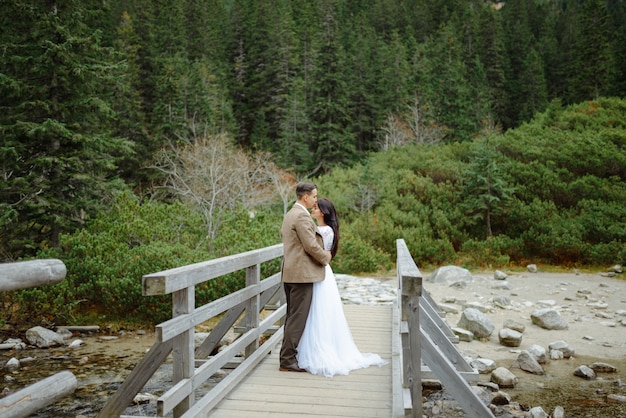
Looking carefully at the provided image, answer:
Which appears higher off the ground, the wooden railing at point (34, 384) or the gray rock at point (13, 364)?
the wooden railing at point (34, 384)

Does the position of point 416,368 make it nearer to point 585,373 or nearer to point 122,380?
point 585,373

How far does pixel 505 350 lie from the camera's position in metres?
9.52

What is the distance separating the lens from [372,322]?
27.6 ft

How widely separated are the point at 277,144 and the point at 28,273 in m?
39.7

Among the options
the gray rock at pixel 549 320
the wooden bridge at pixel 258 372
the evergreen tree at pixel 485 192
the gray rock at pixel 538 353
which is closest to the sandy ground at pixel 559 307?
the gray rock at pixel 549 320

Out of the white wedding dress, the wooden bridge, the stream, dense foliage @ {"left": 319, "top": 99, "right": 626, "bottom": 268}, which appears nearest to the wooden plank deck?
the wooden bridge

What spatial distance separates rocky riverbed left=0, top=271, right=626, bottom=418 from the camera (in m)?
7.22

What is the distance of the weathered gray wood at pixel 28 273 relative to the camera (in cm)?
200

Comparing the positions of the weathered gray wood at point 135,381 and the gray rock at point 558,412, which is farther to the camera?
the gray rock at point 558,412

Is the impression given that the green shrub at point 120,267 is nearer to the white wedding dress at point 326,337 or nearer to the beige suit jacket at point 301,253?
the white wedding dress at point 326,337

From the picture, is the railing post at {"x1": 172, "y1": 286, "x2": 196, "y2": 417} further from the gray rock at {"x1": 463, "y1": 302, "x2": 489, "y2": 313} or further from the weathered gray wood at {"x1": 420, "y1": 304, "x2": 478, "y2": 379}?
the gray rock at {"x1": 463, "y1": 302, "x2": 489, "y2": 313}

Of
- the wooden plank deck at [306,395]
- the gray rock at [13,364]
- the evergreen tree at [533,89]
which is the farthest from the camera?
the evergreen tree at [533,89]

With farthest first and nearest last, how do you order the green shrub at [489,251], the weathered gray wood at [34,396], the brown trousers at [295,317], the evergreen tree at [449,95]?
the evergreen tree at [449,95]
the green shrub at [489,251]
the brown trousers at [295,317]
the weathered gray wood at [34,396]

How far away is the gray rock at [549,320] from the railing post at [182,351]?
919 cm
